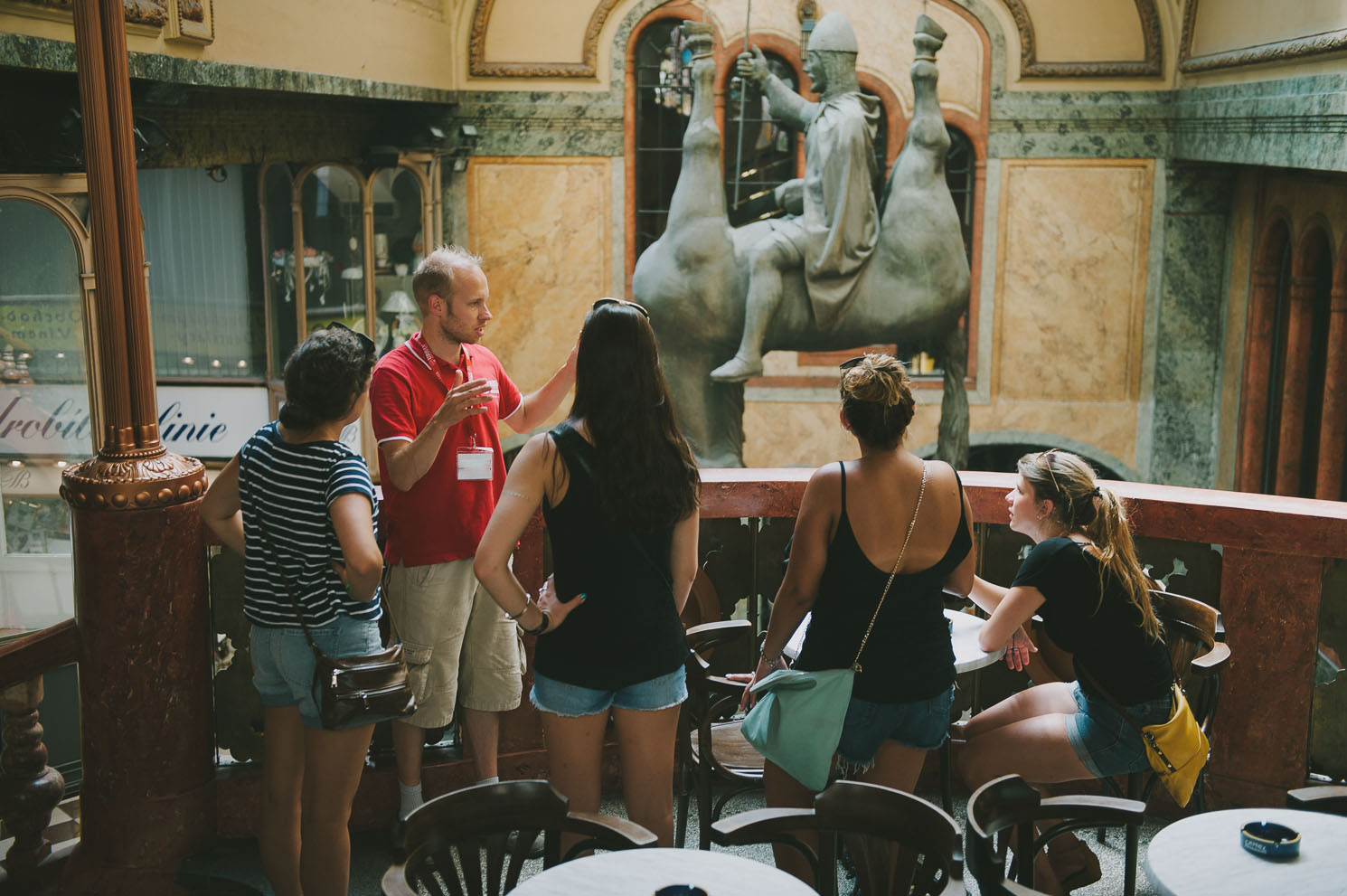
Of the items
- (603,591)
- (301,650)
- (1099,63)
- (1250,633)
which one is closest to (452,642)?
(301,650)

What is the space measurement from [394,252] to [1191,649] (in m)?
9.11

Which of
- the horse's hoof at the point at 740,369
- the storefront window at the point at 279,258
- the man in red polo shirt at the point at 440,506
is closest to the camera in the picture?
the man in red polo shirt at the point at 440,506

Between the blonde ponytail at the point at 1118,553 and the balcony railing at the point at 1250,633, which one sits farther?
the balcony railing at the point at 1250,633

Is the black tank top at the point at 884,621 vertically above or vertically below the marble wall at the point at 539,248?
below

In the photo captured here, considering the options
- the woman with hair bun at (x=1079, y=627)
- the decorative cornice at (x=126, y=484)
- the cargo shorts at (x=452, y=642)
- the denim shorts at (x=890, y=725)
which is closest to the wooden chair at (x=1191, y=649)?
the woman with hair bun at (x=1079, y=627)

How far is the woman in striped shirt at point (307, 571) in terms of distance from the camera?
275 cm

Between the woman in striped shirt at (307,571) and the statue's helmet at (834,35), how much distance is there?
917 centimetres

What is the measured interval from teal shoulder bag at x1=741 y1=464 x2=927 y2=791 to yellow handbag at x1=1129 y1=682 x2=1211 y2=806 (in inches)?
29.9

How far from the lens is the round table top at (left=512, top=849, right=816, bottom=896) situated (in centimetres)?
226

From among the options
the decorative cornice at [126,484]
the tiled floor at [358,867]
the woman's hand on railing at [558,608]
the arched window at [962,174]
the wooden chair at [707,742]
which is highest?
the arched window at [962,174]

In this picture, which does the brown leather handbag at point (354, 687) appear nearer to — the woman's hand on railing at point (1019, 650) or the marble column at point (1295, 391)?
the woman's hand on railing at point (1019, 650)

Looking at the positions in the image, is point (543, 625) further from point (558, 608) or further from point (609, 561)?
point (609, 561)

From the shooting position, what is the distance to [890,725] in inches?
115

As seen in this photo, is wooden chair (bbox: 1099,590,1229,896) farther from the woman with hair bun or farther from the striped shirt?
the striped shirt
